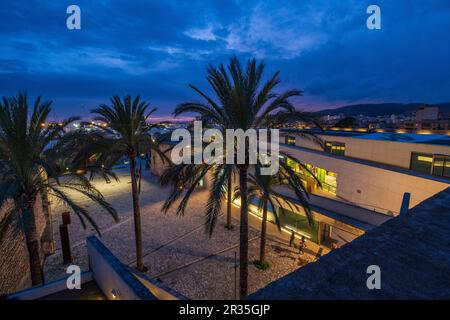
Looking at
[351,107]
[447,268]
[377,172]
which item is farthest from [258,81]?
[351,107]

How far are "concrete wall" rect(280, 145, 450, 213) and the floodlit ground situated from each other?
20.0ft

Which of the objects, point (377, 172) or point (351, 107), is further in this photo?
point (351, 107)

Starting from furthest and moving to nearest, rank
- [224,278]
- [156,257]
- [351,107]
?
[351,107] → [156,257] → [224,278]

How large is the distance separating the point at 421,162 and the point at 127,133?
58.3 feet

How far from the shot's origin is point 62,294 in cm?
757

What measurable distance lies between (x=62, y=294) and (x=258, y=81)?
981 cm

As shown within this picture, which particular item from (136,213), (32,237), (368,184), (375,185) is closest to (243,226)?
(136,213)

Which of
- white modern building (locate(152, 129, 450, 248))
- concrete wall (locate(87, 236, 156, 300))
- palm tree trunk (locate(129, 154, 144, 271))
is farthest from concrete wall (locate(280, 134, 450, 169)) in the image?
concrete wall (locate(87, 236, 156, 300))

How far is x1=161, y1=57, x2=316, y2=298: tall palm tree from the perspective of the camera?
694cm

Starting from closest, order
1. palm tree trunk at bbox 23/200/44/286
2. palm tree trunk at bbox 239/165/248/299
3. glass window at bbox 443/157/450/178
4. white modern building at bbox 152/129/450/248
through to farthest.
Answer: palm tree trunk at bbox 23/200/44/286
palm tree trunk at bbox 239/165/248/299
white modern building at bbox 152/129/450/248
glass window at bbox 443/157/450/178

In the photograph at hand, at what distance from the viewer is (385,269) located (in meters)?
2.59

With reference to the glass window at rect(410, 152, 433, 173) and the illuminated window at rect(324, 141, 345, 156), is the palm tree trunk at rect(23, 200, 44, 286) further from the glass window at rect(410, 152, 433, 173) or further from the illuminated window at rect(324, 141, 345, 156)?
the illuminated window at rect(324, 141, 345, 156)

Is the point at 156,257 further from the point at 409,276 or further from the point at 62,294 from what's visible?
the point at 409,276

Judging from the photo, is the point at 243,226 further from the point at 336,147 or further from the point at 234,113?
the point at 336,147
